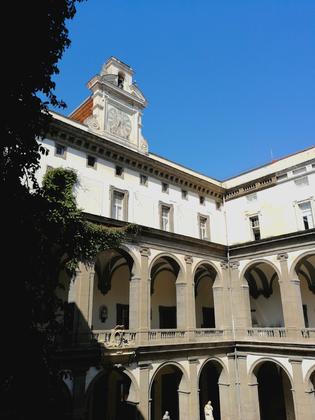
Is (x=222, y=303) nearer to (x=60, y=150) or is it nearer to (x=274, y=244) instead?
(x=274, y=244)

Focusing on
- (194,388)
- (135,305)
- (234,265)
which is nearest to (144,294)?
(135,305)

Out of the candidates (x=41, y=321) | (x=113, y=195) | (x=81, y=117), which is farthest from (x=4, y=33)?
(x=81, y=117)

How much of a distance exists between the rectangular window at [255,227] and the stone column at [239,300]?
2.25m

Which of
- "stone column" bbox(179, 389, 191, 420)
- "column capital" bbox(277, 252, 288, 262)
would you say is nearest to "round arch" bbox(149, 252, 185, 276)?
"column capital" bbox(277, 252, 288, 262)

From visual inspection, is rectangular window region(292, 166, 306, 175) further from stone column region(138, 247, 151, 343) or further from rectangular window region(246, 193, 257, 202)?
stone column region(138, 247, 151, 343)

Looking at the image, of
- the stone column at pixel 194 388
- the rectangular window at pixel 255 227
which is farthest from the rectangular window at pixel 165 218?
the stone column at pixel 194 388

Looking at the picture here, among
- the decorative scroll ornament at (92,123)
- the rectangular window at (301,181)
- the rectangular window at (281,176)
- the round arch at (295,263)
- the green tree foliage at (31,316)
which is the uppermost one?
the decorative scroll ornament at (92,123)

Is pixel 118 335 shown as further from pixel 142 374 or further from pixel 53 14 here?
pixel 53 14

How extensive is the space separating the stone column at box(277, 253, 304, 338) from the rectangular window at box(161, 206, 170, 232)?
7.17m

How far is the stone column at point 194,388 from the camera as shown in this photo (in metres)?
18.5

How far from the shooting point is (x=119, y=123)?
2073cm

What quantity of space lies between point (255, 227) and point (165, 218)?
21.9ft

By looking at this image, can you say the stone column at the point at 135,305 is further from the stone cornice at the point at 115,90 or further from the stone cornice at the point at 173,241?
the stone cornice at the point at 115,90

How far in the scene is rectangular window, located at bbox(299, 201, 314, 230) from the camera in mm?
21531
